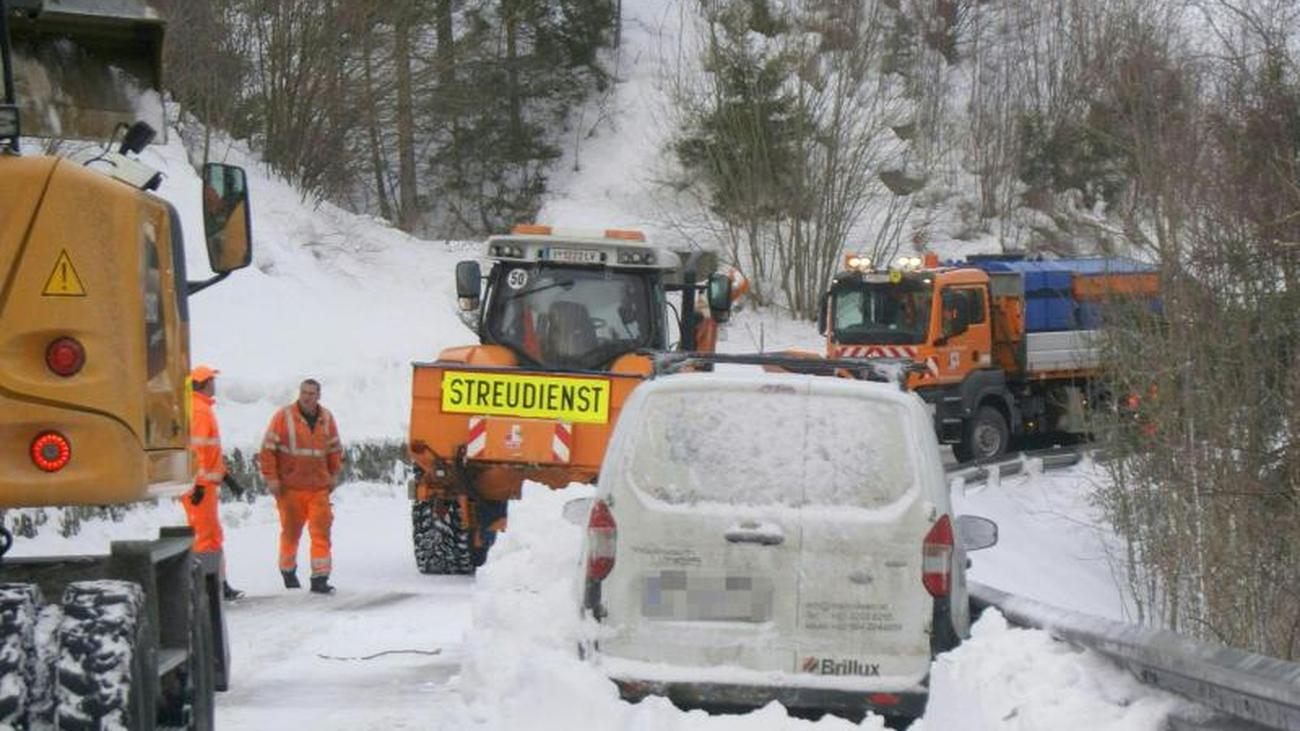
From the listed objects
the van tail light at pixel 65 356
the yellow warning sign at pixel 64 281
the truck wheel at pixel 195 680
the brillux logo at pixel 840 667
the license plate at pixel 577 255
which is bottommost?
the brillux logo at pixel 840 667

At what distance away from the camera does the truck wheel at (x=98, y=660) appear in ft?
14.4

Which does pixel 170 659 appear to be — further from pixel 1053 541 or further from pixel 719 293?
pixel 1053 541

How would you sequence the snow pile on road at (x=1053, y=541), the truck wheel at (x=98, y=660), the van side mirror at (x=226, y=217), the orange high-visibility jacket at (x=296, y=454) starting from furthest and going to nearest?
1. the snow pile on road at (x=1053, y=541)
2. the orange high-visibility jacket at (x=296, y=454)
3. the van side mirror at (x=226, y=217)
4. the truck wheel at (x=98, y=660)

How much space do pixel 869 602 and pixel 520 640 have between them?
1.48 meters

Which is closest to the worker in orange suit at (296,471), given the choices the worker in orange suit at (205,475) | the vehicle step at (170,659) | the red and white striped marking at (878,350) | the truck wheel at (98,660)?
the worker in orange suit at (205,475)

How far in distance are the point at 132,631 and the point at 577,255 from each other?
10.2 meters


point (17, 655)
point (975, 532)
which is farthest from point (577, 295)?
point (17, 655)

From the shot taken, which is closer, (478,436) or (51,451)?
(51,451)

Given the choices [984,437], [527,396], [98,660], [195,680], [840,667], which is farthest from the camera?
[984,437]

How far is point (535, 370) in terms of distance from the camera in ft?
44.3

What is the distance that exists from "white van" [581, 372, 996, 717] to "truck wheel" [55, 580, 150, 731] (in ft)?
8.60

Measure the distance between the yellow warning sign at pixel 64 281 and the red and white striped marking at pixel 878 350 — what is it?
21465mm

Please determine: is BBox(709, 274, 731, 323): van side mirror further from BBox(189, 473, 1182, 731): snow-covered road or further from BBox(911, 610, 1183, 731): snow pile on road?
BBox(911, 610, 1183, 731): snow pile on road

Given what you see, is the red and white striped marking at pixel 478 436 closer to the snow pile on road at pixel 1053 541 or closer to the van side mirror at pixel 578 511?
the van side mirror at pixel 578 511
